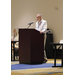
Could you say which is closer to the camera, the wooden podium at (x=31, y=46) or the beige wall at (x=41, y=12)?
the wooden podium at (x=31, y=46)

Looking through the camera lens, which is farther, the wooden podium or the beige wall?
the beige wall

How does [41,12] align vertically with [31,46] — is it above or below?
above

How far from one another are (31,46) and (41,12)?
3.67 m

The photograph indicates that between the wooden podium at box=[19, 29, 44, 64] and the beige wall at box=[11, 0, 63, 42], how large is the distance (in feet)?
8.28

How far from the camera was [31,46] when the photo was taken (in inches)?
233

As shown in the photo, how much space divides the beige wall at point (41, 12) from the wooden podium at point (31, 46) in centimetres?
252

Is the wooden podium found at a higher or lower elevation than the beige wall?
lower

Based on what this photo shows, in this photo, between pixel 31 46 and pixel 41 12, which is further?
pixel 41 12

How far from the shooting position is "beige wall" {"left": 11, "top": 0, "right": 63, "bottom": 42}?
852cm

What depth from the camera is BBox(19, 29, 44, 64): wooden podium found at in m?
5.91

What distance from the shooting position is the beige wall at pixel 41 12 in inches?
335

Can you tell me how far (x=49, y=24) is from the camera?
8992mm

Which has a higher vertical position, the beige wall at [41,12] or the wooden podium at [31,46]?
the beige wall at [41,12]
